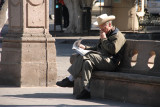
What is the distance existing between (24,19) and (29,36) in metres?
0.34

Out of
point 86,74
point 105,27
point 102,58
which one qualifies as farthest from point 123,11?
point 86,74

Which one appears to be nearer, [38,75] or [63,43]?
[38,75]

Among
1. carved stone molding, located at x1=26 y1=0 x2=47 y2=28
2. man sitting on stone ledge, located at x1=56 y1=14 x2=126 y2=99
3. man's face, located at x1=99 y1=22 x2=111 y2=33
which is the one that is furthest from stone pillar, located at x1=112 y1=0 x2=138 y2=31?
man sitting on stone ledge, located at x1=56 y1=14 x2=126 y2=99

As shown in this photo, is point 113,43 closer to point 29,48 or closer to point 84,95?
point 84,95

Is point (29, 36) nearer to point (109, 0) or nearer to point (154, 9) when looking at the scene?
point (109, 0)

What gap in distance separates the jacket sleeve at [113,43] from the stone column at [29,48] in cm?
205

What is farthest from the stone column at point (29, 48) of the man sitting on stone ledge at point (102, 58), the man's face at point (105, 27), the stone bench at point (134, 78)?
the man's face at point (105, 27)

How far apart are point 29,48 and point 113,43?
234cm

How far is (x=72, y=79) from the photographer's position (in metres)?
9.77

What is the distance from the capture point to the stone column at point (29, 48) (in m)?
10.9

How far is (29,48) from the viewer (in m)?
10.9

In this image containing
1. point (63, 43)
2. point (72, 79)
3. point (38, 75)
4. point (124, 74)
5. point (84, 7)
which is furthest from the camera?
point (84, 7)

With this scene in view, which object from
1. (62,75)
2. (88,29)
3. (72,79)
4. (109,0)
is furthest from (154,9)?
(72,79)

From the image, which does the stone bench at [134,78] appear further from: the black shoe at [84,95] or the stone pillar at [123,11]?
the stone pillar at [123,11]
